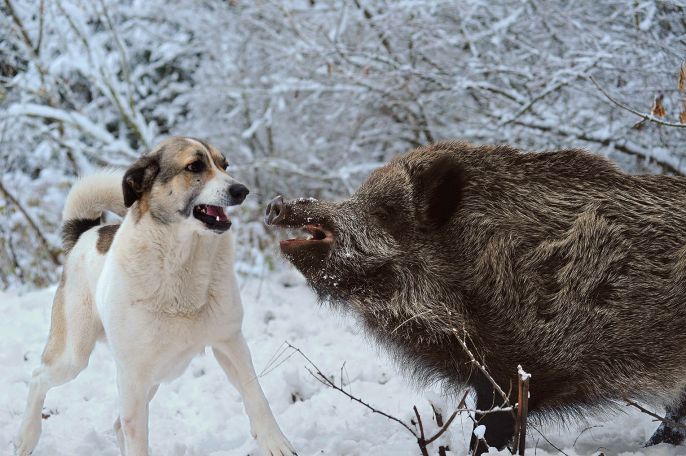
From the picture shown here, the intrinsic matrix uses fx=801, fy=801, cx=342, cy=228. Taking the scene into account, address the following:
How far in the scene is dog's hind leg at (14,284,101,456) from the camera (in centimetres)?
452

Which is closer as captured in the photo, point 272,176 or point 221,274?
point 221,274

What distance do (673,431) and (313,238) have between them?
78.5 inches

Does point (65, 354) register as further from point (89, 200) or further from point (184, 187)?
point (184, 187)

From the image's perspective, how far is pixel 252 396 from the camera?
4172 mm

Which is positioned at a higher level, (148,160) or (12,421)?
(148,160)

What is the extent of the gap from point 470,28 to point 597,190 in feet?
19.2

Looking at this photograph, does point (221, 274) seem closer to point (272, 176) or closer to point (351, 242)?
point (351, 242)

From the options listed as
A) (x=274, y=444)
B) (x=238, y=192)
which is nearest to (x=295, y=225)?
(x=238, y=192)

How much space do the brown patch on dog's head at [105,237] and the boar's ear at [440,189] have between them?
1.96 meters

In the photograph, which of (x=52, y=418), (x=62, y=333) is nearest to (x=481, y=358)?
(x=62, y=333)

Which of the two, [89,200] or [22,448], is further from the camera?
[89,200]

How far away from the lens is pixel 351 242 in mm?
3916

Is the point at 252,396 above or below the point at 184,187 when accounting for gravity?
below

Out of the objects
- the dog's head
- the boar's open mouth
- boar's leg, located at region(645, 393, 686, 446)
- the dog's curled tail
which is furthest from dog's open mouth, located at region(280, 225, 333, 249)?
boar's leg, located at region(645, 393, 686, 446)
